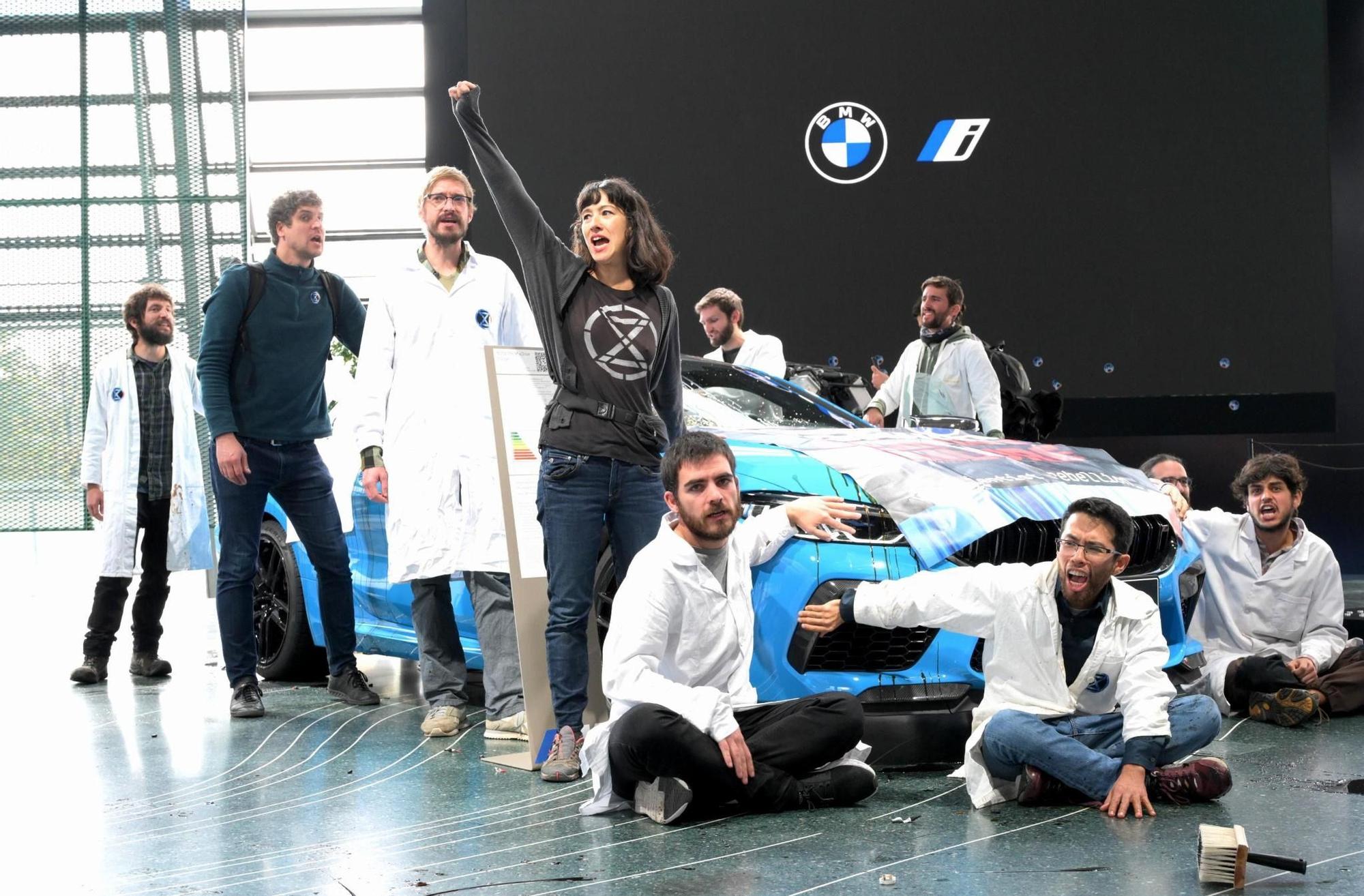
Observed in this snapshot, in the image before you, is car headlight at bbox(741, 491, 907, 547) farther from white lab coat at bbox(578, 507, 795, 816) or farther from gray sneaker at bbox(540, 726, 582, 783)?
gray sneaker at bbox(540, 726, 582, 783)

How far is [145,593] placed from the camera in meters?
6.77

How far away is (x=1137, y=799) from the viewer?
364 cm

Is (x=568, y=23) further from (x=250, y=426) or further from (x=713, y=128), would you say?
(x=250, y=426)

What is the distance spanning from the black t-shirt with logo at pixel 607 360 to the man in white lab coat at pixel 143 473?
327cm

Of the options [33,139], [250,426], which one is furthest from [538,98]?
[250,426]

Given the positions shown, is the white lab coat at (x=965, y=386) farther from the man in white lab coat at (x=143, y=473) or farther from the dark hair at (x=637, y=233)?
the man in white lab coat at (x=143, y=473)

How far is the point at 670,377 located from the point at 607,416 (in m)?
0.26

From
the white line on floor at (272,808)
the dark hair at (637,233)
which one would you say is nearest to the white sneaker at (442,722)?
the white line on floor at (272,808)

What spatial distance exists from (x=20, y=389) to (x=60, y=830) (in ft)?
18.0

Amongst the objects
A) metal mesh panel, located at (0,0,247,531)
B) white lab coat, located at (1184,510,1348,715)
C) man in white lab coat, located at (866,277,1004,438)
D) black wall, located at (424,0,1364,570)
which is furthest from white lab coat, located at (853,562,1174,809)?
black wall, located at (424,0,1364,570)

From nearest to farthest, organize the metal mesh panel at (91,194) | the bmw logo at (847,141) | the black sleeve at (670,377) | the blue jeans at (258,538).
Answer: the black sleeve at (670,377)
the blue jeans at (258,538)
the metal mesh panel at (91,194)
the bmw logo at (847,141)

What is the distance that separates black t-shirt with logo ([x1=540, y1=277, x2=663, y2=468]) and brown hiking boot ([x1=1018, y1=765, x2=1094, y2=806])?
1.34m

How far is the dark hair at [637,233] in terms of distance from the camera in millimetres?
4195

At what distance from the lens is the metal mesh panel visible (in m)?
8.48
